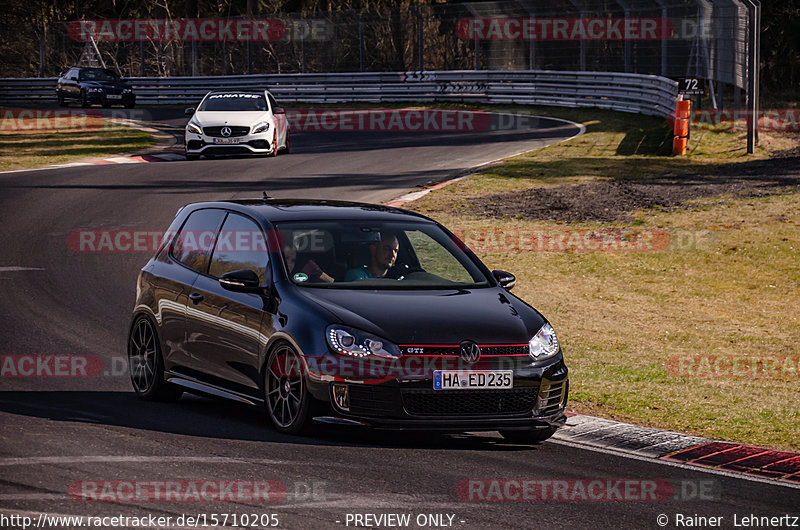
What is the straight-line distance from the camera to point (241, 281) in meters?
8.33

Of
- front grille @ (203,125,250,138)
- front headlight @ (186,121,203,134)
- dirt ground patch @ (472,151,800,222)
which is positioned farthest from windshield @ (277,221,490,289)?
front headlight @ (186,121,203,134)

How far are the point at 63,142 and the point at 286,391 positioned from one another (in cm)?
2736

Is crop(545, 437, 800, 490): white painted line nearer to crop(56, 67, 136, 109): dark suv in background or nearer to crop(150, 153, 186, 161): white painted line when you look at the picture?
crop(150, 153, 186, 161): white painted line

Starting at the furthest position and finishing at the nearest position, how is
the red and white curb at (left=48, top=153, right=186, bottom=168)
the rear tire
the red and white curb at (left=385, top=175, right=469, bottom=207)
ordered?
the red and white curb at (left=48, top=153, right=186, bottom=168) → the red and white curb at (left=385, top=175, right=469, bottom=207) → the rear tire

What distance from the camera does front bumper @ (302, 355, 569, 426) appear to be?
7.57 metres

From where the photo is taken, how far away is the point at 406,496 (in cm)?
657

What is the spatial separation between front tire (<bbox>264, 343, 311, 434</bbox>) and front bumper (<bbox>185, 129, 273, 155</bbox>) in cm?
1945

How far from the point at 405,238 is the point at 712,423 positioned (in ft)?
9.13

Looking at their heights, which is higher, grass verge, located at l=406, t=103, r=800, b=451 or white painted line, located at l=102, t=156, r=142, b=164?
white painted line, located at l=102, t=156, r=142, b=164

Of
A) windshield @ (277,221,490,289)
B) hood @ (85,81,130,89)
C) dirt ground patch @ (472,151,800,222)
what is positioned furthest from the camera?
hood @ (85,81,130,89)

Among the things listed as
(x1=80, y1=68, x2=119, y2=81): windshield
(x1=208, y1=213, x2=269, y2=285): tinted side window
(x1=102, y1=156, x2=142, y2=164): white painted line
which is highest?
(x1=80, y1=68, x2=119, y2=81): windshield

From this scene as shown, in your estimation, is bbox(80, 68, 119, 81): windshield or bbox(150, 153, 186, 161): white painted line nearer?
bbox(150, 153, 186, 161): white painted line

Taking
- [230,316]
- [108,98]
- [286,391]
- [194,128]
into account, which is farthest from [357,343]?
[108,98]

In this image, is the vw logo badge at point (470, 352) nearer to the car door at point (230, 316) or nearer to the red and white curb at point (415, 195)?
the car door at point (230, 316)
